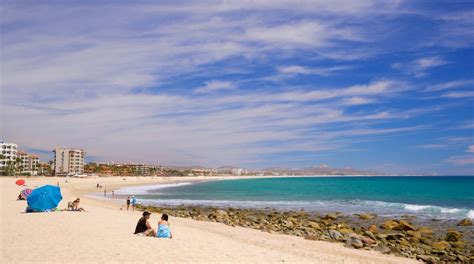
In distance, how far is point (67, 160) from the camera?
175 metres

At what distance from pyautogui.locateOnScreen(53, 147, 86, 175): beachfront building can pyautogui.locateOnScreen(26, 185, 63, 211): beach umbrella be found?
162 metres

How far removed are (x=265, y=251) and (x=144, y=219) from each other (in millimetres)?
5090

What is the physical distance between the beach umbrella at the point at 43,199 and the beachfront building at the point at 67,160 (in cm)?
16222

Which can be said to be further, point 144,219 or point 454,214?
point 454,214

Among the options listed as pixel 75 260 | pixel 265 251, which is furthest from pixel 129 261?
pixel 265 251

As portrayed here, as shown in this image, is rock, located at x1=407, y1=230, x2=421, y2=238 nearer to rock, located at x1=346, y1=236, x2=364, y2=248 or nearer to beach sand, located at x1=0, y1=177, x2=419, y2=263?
rock, located at x1=346, y1=236, x2=364, y2=248

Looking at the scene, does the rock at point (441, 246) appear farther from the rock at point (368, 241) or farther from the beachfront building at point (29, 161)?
the beachfront building at point (29, 161)

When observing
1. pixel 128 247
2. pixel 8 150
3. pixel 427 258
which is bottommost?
pixel 427 258

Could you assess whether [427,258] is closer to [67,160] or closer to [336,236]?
[336,236]

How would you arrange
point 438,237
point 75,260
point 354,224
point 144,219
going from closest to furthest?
1. point 75,260
2. point 144,219
3. point 438,237
4. point 354,224

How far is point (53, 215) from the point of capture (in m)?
20.0

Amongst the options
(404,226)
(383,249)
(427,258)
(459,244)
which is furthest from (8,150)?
(427,258)

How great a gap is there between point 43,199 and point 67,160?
16685cm

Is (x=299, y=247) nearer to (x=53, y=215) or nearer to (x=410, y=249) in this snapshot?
(x=410, y=249)
